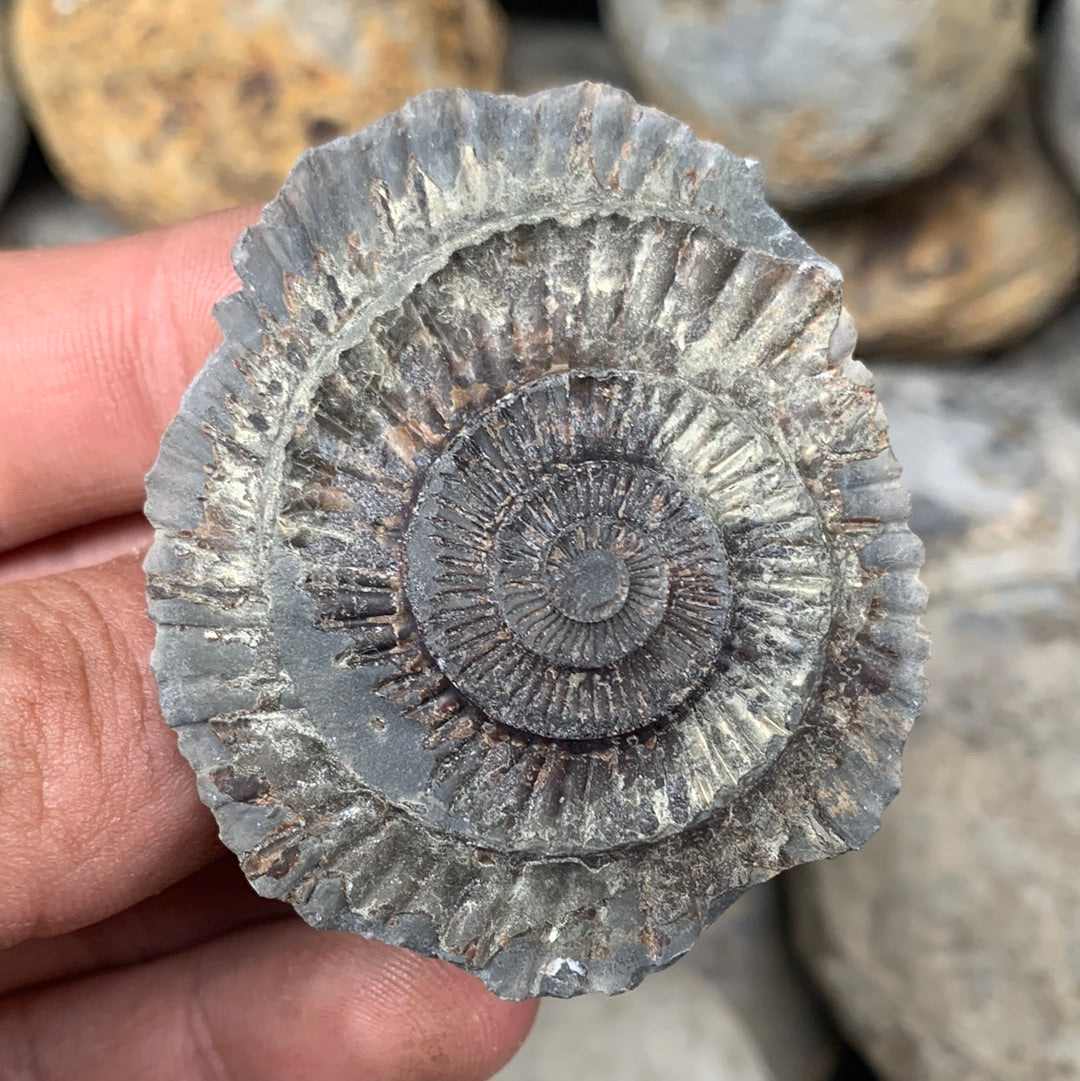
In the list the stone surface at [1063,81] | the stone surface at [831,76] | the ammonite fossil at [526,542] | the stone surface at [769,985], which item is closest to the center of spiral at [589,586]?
the ammonite fossil at [526,542]

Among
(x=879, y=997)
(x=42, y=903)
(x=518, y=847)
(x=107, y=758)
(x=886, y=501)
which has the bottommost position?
(x=879, y=997)

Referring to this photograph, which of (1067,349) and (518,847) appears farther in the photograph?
(1067,349)

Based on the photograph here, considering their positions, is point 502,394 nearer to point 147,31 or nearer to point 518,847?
point 518,847

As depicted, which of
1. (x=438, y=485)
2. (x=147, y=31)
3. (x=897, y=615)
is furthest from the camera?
(x=147, y=31)

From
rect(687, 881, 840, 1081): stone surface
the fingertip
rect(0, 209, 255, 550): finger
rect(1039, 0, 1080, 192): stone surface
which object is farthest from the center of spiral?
rect(1039, 0, 1080, 192): stone surface

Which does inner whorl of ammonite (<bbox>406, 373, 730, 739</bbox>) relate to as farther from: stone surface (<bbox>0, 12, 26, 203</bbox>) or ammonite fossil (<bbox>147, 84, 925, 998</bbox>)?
Answer: stone surface (<bbox>0, 12, 26, 203</bbox>)

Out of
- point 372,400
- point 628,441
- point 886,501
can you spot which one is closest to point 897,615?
point 886,501

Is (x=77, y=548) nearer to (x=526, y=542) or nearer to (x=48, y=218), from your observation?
(x=526, y=542)
